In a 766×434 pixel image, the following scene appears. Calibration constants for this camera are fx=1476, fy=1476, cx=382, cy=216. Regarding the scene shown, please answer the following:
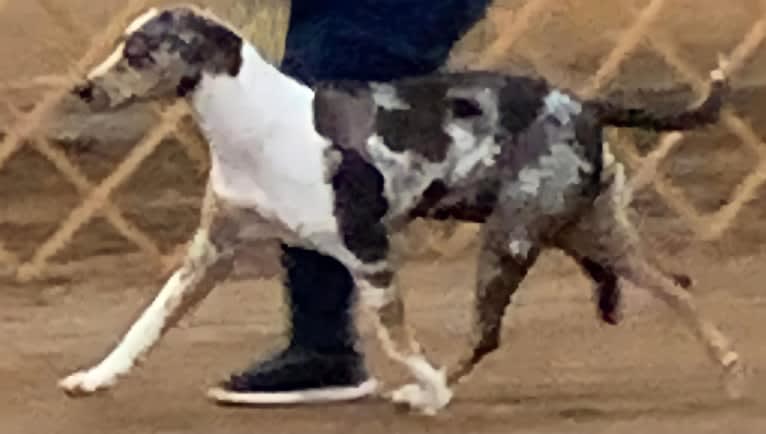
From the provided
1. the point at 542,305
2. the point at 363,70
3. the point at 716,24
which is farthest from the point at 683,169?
the point at 363,70

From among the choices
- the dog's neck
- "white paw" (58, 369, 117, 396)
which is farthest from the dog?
"white paw" (58, 369, 117, 396)

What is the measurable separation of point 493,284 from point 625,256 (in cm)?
9

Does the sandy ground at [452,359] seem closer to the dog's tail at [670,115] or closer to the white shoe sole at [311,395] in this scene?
the white shoe sole at [311,395]

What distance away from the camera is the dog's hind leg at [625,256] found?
872 mm

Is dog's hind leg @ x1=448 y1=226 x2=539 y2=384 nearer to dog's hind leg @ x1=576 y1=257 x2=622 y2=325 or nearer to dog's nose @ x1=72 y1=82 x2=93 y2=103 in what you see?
dog's hind leg @ x1=576 y1=257 x2=622 y2=325

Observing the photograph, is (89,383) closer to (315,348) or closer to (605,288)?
(315,348)

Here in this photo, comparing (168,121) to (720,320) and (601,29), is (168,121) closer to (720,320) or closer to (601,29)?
(601,29)

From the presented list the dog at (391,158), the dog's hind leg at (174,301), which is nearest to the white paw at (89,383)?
the dog's hind leg at (174,301)

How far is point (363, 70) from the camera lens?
89 centimetres

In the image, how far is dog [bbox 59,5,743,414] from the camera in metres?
0.83

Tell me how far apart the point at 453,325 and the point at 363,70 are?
290 millimetres

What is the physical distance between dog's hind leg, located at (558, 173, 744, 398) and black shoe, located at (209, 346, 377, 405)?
0.52 feet

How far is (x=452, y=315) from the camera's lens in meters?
1.15

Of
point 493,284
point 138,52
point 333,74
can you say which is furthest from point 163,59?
point 493,284
